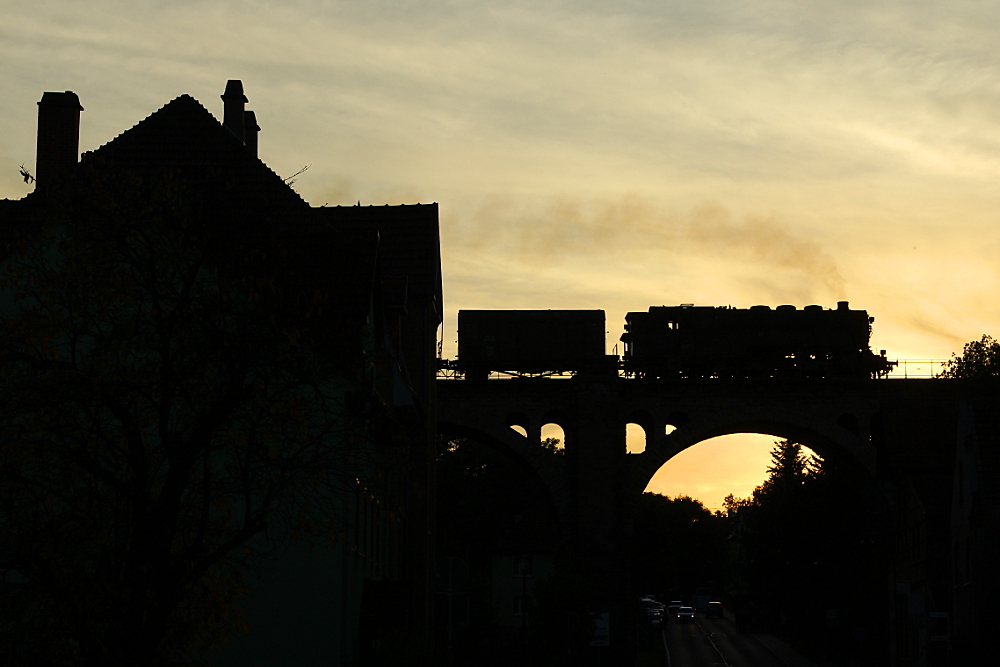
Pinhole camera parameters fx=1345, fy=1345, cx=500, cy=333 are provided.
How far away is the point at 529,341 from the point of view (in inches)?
2463

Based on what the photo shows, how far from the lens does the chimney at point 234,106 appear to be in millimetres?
30500

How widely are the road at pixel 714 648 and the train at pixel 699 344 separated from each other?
1268cm

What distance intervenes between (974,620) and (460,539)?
5850 centimetres

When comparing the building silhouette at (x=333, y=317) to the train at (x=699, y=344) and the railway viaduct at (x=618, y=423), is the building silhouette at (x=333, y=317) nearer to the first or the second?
the railway viaduct at (x=618, y=423)

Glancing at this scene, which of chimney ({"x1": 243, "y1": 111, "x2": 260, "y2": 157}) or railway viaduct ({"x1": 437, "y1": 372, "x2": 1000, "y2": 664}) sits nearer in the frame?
chimney ({"x1": 243, "y1": 111, "x2": 260, "y2": 157})

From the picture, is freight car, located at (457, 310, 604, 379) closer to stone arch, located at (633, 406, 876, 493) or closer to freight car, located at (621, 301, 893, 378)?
freight car, located at (621, 301, 893, 378)

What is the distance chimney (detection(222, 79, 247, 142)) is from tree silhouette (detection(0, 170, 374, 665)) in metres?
19.9

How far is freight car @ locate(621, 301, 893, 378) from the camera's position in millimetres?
60875

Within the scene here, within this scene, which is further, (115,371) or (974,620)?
(974,620)

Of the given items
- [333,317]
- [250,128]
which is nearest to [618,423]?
[250,128]

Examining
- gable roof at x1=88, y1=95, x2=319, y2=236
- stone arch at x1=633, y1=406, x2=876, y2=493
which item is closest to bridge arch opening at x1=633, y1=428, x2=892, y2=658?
stone arch at x1=633, y1=406, x2=876, y2=493

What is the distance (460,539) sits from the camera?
8906 centimetres

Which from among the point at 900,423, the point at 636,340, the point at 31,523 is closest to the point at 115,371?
the point at 31,523

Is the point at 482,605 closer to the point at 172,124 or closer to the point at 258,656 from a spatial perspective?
the point at 172,124
